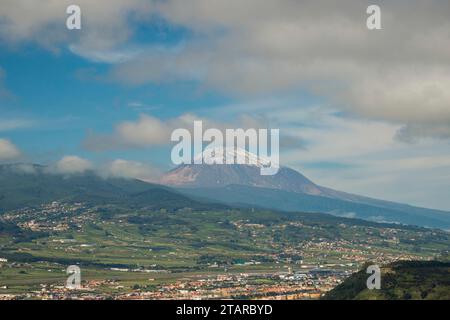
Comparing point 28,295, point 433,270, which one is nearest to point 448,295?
point 433,270
